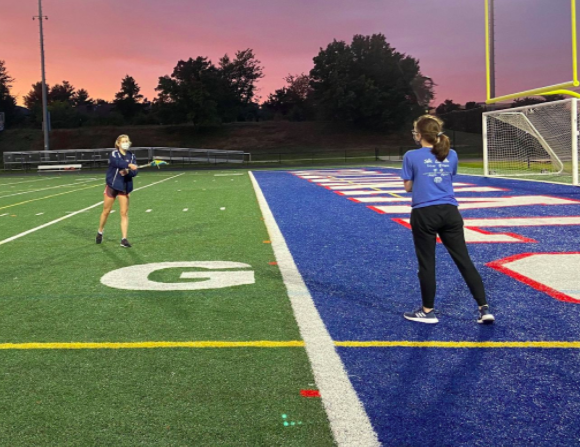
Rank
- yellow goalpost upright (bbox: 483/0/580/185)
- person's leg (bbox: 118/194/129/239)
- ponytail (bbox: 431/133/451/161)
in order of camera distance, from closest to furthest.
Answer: ponytail (bbox: 431/133/451/161) → person's leg (bbox: 118/194/129/239) → yellow goalpost upright (bbox: 483/0/580/185)

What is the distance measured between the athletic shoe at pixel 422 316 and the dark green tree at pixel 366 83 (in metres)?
83.7

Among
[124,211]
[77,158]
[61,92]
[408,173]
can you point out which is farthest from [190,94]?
[408,173]

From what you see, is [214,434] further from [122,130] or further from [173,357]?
[122,130]

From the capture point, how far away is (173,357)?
4.02 meters

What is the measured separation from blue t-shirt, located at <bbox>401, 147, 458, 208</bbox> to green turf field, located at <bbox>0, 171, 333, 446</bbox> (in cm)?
149

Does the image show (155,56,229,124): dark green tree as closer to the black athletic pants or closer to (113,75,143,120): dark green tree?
(113,75,143,120): dark green tree

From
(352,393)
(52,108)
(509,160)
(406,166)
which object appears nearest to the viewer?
(352,393)

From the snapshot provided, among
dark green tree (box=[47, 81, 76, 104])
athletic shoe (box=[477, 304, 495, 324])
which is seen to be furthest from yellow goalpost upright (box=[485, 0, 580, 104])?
dark green tree (box=[47, 81, 76, 104])

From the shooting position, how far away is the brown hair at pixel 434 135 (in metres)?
4.57

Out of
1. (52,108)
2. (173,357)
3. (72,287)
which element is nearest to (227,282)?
(72,287)

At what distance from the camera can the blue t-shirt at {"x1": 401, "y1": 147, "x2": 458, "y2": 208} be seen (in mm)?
4645

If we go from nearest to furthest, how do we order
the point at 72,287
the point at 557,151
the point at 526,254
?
1. the point at 72,287
2. the point at 526,254
3. the point at 557,151

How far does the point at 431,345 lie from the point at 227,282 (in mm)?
2681

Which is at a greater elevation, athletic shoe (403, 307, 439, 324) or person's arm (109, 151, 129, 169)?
person's arm (109, 151, 129, 169)
